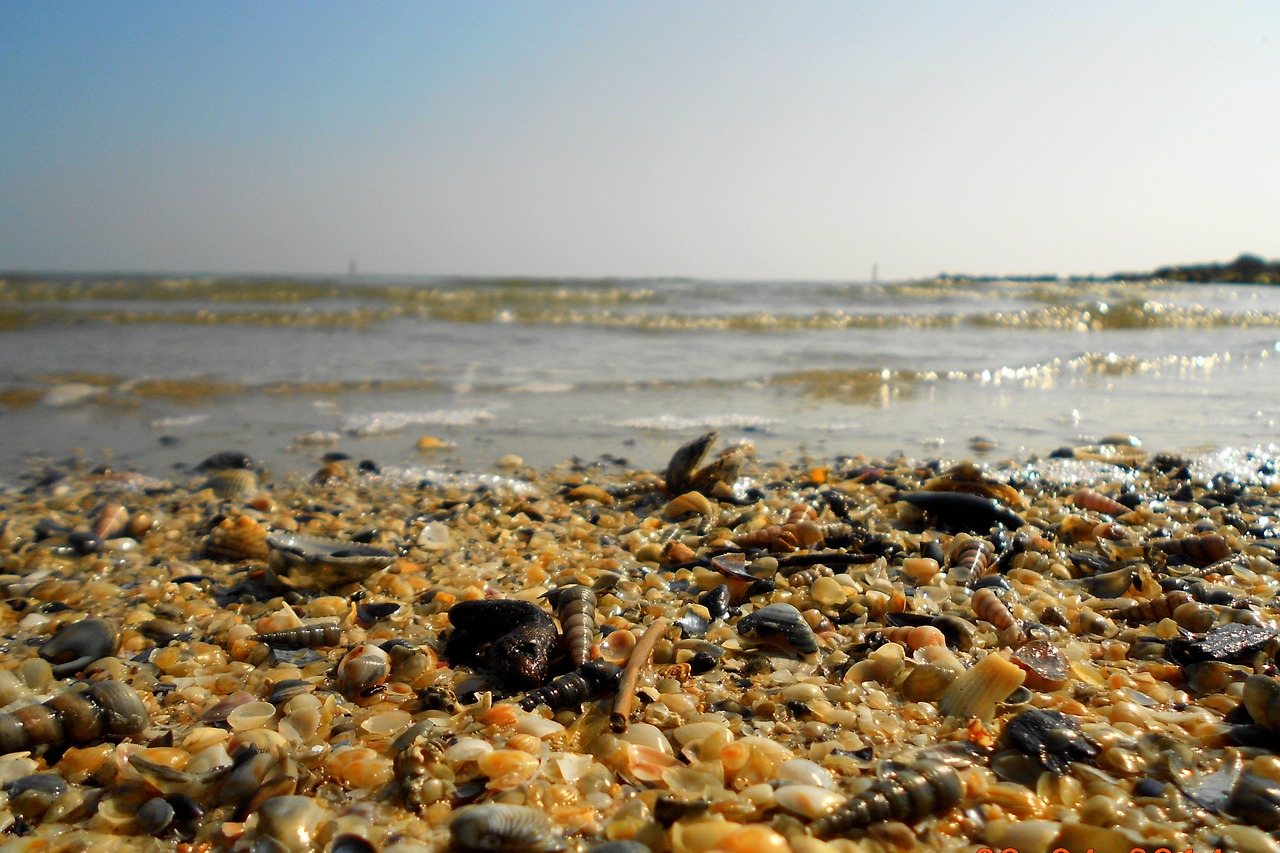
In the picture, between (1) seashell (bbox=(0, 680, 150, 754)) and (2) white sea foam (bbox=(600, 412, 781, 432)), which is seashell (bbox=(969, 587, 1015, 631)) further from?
(2) white sea foam (bbox=(600, 412, 781, 432))

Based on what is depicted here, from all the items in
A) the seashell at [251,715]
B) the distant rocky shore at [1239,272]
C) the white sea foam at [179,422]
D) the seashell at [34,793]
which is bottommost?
the seashell at [34,793]

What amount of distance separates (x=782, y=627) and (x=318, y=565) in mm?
1754

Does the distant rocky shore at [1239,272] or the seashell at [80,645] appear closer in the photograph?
the seashell at [80,645]

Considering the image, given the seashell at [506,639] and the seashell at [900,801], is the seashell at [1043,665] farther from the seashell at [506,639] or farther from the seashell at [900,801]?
the seashell at [506,639]

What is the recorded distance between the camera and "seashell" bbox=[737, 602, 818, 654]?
237 cm

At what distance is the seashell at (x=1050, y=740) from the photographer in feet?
5.87

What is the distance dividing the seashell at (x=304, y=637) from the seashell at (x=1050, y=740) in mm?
2009

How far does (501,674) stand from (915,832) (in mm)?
1160

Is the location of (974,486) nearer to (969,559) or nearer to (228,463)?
(969,559)

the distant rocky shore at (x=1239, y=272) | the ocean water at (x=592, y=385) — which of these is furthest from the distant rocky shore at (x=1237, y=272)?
the ocean water at (x=592, y=385)

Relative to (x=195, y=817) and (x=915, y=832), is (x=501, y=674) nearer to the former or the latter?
(x=195, y=817)

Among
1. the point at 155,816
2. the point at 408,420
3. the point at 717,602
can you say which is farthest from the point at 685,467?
the point at 408,420

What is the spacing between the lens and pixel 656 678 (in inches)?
86.3

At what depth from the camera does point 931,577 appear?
2957 millimetres
